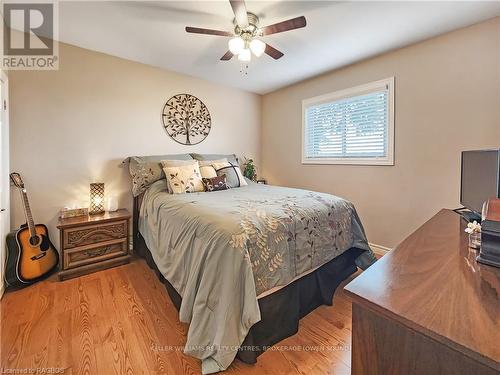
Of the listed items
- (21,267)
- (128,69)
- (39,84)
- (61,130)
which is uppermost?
(128,69)

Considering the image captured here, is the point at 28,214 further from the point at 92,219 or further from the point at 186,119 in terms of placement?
the point at 186,119

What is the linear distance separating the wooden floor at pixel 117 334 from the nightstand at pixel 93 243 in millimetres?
229

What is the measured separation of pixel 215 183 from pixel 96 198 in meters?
1.40

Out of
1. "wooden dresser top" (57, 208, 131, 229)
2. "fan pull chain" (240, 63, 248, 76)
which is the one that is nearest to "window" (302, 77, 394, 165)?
"fan pull chain" (240, 63, 248, 76)

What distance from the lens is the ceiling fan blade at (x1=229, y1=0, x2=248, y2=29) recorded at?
160 cm

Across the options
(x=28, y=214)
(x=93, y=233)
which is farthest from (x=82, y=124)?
(x=93, y=233)

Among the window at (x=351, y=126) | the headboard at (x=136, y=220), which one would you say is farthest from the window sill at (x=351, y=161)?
the headboard at (x=136, y=220)

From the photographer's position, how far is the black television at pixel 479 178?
133 cm

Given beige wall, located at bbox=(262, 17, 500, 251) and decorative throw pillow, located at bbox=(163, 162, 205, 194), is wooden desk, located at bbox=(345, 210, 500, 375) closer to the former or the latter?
beige wall, located at bbox=(262, 17, 500, 251)

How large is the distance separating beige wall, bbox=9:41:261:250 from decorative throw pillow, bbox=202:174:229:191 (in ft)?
3.28

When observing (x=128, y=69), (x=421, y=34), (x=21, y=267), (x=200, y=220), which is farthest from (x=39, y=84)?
(x=421, y=34)

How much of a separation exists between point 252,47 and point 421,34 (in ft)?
5.84

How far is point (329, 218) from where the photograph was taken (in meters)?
1.98

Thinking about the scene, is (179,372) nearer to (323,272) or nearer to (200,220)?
(200,220)
